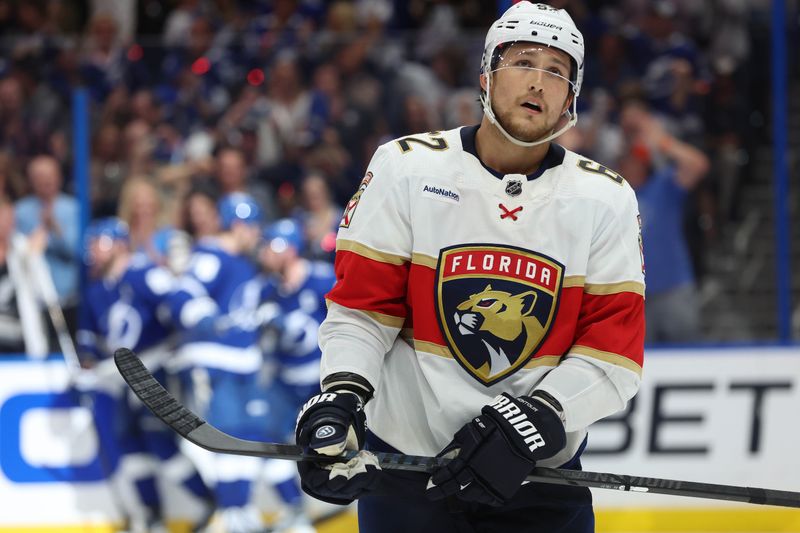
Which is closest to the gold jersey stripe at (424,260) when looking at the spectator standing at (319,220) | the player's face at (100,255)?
the spectator standing at (319,220)

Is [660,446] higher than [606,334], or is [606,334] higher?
[606,334]

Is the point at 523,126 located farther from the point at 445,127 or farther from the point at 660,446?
the point at 445,127

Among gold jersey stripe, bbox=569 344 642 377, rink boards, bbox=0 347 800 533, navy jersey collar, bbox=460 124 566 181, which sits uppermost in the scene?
navy jersey collar, bbox=460 124 566 181

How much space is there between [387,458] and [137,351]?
2.52 metres

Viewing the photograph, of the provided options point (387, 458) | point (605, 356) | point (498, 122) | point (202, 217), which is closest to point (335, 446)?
point (387, 458)

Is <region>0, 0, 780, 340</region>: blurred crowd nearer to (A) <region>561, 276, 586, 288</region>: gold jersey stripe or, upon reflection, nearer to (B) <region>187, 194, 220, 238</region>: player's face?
(B) <region>187, 194, 220, 238</region>: player's face

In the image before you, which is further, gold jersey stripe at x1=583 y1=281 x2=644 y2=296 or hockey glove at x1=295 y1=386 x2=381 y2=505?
gold jersey stripe at x1=583 y1=281 x2=644 y2=296

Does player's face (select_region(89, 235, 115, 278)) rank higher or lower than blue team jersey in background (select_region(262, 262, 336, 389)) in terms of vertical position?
higher

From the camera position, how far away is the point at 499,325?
189 centimetres

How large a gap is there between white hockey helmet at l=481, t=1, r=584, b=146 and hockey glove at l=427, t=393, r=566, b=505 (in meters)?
0.45

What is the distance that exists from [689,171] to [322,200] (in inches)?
55.2

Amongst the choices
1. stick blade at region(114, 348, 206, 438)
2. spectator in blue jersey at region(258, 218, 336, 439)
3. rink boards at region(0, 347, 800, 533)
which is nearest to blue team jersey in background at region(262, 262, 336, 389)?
spectator in blue jersey at region(258, 218, 336, 439)

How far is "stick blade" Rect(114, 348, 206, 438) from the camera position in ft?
6.35

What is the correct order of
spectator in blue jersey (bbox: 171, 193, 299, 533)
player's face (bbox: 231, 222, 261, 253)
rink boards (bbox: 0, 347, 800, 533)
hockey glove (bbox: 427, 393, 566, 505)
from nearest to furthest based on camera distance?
hockey glove (bbox: 427, 393, 566, 505)
rink boards (bbox: 0, 347, 800, 533)
spectator in blue jersey (bbox: 171, 193, 299, 533)
player's face (bbox: 231, 222, 261, 253)
